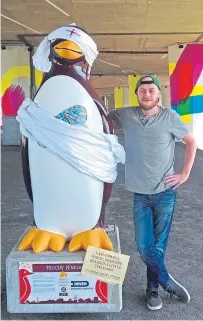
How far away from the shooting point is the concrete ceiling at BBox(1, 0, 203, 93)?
596 cm

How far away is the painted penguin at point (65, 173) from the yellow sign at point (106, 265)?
0.26ft

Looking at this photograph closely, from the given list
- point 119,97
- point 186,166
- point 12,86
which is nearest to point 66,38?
point 186,166

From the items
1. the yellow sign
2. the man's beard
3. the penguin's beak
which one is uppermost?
the penguin's beak

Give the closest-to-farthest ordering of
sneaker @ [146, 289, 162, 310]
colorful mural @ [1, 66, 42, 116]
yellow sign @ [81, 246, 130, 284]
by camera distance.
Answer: yellow sign @ [81, 246, 130, 284] < sneaker @ [146, 289, 162, 310] < colorful mural @ [1, 66, 42, 116]

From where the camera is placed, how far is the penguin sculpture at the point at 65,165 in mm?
2166

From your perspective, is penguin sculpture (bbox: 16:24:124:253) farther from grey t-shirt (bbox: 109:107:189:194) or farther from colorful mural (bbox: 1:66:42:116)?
colorful mural (bbox: 1:66:42:116)

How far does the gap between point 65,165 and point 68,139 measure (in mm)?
137

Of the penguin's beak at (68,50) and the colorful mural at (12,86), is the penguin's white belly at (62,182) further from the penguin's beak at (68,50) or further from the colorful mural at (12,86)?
the colorful mural at (12,86)

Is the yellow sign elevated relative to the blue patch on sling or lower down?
lower down

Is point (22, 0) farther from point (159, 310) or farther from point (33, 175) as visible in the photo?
point (159, 310)

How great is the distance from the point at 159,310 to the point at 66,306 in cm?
52

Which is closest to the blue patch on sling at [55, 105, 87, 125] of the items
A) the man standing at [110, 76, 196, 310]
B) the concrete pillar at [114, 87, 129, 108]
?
the man standing at [110, 76, 196, 310]

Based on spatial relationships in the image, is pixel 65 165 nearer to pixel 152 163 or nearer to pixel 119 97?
pixel 152 163

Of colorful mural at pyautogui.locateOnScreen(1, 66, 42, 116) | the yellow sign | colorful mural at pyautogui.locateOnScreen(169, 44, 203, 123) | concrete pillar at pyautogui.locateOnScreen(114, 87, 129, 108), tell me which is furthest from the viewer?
concrete pillar at pyautogui.locateOnScreen(114, 87, 129, 108)
